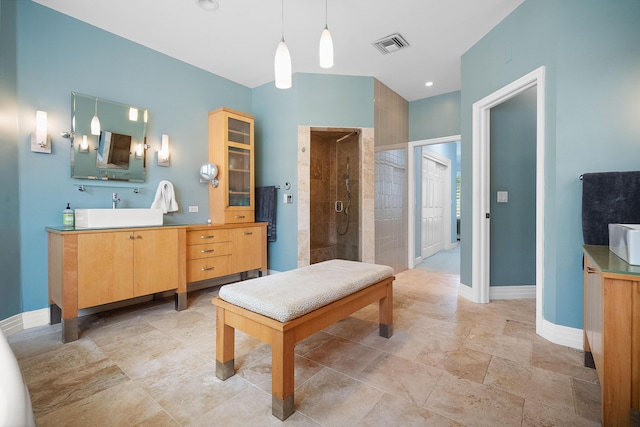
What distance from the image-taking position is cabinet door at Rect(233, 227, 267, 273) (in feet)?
11.2

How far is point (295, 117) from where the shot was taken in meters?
3.69

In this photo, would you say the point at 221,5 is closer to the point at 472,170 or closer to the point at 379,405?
the point at 472,170

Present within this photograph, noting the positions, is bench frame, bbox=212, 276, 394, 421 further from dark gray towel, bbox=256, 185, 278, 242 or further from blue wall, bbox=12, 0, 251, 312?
dark gray towel, bbox=256, 185, 278, 242

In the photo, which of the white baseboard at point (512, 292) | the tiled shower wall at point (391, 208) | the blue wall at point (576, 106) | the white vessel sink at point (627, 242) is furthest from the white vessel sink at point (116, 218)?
the white baseboard at point (512, 292)

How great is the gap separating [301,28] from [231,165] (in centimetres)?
179

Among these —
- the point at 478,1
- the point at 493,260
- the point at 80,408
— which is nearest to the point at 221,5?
the point at 478,1

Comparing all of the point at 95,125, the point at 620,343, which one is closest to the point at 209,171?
the point at 95,125

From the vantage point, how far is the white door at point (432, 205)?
583cm

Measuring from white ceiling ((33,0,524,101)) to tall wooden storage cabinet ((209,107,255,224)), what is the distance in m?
0.69

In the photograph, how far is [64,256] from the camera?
2117 mm

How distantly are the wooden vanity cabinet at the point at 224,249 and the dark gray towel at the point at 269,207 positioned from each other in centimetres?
13

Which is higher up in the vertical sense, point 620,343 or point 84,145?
point 84,145

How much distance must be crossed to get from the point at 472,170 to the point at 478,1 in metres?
1.56

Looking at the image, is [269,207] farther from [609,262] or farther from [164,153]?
[609,262]
